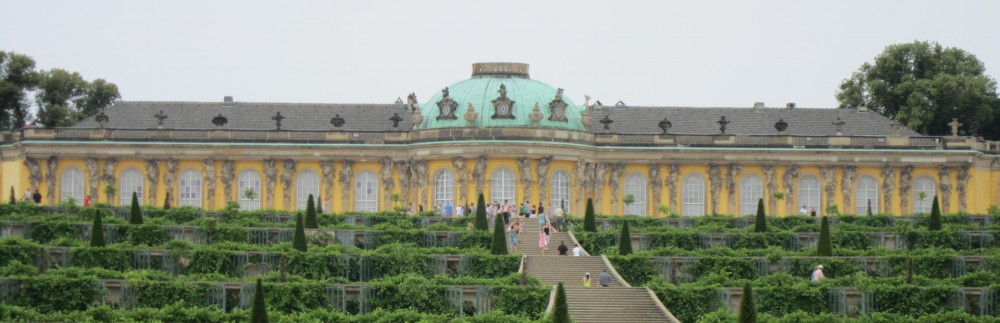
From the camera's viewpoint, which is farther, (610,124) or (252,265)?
(610,124)

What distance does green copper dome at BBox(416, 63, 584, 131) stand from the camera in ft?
304

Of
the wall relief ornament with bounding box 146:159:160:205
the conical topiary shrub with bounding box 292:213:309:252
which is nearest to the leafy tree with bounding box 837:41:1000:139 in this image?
the wall relief ornament with bounding box 146:159:160:205

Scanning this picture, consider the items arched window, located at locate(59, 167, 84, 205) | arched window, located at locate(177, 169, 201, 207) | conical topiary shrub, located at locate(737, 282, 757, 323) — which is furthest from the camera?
arched window, located at locate(177, 169, 201, 207)

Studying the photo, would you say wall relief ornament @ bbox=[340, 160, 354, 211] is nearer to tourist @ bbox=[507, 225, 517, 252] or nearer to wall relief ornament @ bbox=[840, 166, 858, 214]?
tourist @ bbox=[507, 225, 517, 252]

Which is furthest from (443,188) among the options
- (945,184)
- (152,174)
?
(945,184)

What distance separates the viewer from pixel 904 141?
315ft

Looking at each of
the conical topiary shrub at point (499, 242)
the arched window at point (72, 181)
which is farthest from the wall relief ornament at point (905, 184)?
the arched window at point (72, 181)

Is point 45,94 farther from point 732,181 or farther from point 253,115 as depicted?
point 732,181

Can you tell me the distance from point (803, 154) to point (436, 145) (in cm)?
1513

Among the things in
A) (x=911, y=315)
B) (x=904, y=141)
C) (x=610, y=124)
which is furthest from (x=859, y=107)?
(x=911, y=315)

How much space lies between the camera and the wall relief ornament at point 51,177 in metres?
93.6

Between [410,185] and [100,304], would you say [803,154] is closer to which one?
[410,185]

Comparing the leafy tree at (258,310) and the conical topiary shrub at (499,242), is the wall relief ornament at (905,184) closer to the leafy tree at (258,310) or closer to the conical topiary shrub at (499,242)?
the conical topiary shrub at (499,242)

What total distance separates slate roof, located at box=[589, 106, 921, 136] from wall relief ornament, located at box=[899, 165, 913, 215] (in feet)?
7.26
